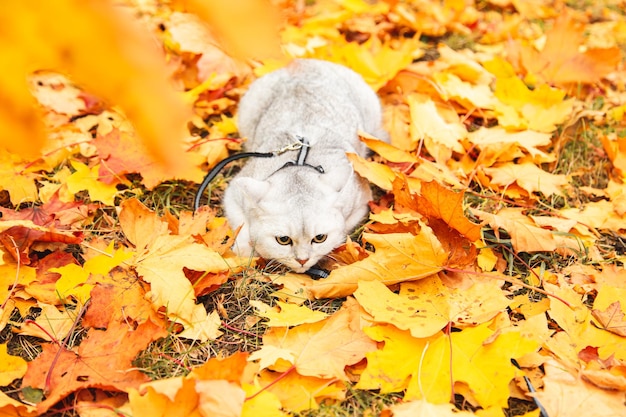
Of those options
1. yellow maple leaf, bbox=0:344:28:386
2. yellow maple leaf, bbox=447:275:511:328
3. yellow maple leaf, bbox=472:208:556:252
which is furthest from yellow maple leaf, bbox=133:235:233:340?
yellow maple leaf, bbox=472:208:556:252

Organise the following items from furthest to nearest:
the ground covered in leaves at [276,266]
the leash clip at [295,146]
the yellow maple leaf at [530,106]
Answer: the yellow maple leaf at [530,106]
the leash clip at [295,146]
the ground covered in leaves at [276,266]

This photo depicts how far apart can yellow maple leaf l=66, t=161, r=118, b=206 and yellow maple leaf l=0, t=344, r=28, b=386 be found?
1.09m

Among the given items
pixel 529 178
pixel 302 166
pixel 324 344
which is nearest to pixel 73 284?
pixel 324 344

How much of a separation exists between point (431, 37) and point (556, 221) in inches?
106

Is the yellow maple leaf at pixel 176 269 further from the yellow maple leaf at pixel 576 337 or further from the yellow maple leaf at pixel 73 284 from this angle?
the yellow maple leaf at pixel 576 337

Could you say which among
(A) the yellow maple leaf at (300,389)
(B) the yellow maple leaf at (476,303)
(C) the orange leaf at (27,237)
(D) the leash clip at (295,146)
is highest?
(D) the leash clip at (295,146)

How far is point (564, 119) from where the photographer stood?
357cm

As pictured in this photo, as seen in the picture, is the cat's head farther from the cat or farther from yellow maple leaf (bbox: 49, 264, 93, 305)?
yellow maple leaf (bbox: 49, 264, 93, 305)

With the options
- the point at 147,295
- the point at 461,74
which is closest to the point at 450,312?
the point at 147,295

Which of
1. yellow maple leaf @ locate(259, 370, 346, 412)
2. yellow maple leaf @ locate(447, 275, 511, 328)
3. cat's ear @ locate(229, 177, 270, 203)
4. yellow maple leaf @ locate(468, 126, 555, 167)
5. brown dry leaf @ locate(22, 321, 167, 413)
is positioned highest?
cat's ear @ locate(229, 177, 270, 203)

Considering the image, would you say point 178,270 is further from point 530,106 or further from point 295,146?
point 530,106

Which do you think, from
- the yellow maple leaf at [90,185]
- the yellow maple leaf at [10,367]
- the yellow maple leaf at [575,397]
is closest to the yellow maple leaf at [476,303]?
the yellow maple leaf at [575,397]

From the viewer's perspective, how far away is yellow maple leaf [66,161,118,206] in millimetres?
3018

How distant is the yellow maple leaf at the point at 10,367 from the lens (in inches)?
80.8
